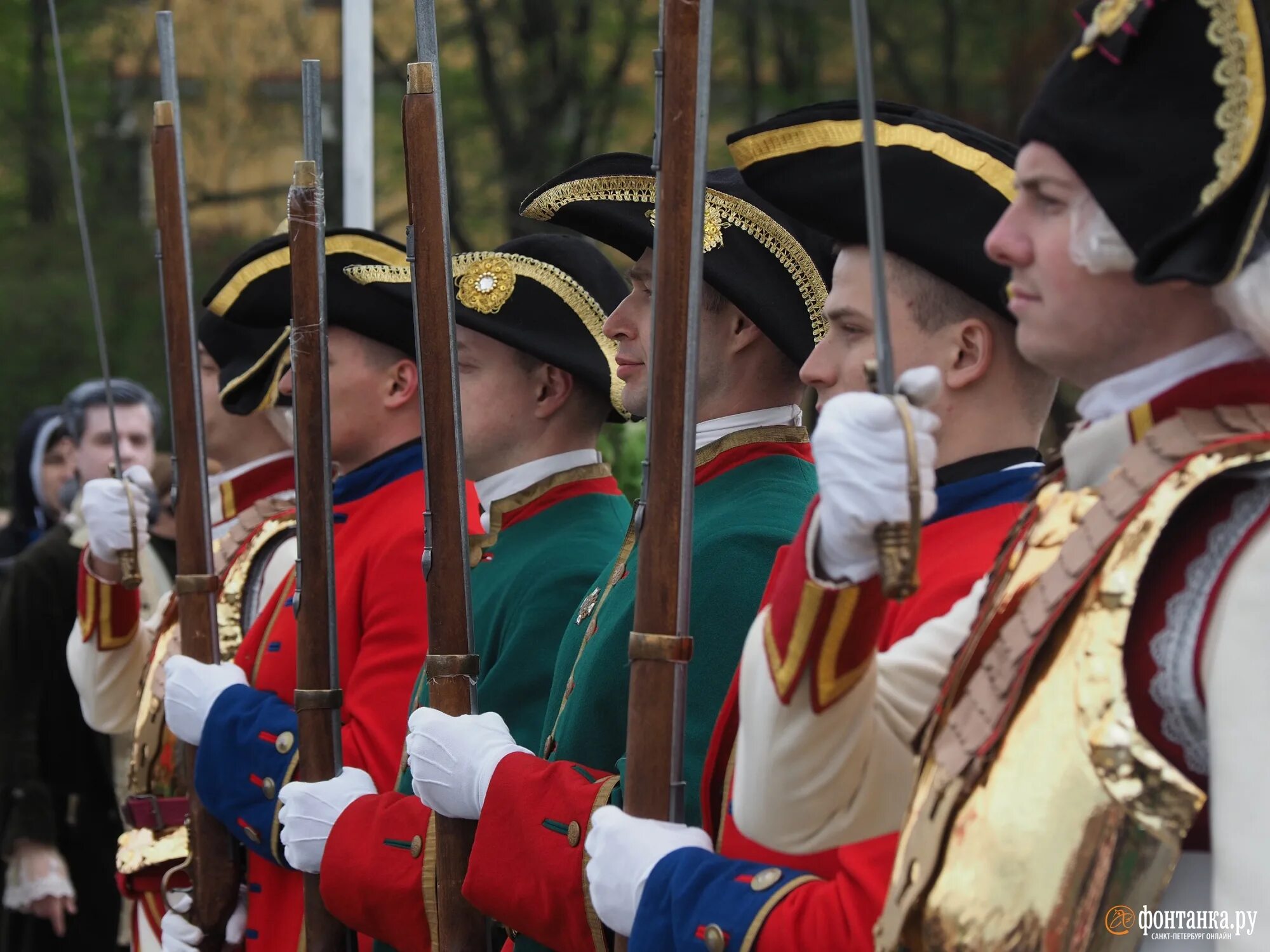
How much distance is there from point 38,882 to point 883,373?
521 centimetres

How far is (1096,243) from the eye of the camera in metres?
2.00

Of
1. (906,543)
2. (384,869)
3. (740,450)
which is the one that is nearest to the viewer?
(906,543)

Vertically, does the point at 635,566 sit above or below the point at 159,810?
above

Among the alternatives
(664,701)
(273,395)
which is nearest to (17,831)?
(273,395)

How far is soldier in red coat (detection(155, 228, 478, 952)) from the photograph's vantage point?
402 centimetres

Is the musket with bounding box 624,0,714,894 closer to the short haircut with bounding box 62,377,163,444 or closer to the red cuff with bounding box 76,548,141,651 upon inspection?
the red cuff with bounding box 76,548,141,651

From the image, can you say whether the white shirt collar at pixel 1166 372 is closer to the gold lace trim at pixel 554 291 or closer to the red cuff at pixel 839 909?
the red cuff at pixel 839 909

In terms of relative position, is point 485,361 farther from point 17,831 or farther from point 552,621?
point 17,831

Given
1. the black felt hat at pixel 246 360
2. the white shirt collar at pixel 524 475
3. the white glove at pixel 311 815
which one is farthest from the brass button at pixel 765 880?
the black felt hat at pixel 246 360

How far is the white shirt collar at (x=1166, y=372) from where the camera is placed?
2.02 m

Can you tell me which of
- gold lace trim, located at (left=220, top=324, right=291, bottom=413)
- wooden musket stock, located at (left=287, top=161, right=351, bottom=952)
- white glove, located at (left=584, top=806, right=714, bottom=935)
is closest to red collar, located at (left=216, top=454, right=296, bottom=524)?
gold lace trim, located at (left=220, top=324, right=291, bottom=413)

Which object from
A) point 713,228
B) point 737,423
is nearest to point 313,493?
point 737,423

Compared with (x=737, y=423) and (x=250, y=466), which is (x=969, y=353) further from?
(x=250, y=466)

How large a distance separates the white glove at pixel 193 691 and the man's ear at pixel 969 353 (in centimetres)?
222
